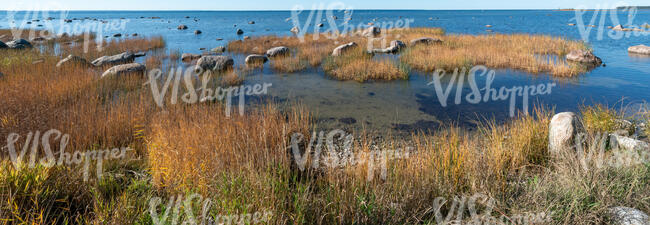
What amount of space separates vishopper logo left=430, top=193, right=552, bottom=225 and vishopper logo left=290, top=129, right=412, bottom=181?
82cm

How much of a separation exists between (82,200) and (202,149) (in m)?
1.37

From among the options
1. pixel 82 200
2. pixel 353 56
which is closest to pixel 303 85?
pixel 353 56

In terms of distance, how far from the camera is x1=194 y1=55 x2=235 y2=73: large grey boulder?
44.4 feet

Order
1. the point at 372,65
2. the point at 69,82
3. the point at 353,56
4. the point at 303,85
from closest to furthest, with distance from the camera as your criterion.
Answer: the point at 69,82
the point at 303,85
the point at 372,65
the point at 353,56

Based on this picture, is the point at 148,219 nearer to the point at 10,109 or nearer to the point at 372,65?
the point at 10,109

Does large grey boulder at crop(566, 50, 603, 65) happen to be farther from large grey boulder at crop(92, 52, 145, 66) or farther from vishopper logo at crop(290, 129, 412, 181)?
large grey boulder at crop(92, 52, 145, 66)

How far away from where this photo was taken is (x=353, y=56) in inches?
617

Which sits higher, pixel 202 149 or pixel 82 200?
pixel 202 149

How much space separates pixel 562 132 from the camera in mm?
5199

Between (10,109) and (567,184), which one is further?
(10,109)

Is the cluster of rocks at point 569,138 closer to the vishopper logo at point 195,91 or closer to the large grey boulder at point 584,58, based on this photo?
the vishopper logo at point 195,91

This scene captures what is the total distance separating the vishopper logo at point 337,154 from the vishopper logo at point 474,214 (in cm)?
82

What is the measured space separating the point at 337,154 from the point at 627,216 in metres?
3.60

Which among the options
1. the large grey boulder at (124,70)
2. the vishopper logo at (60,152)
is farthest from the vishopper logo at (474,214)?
the large grey boulder at (124,70)
